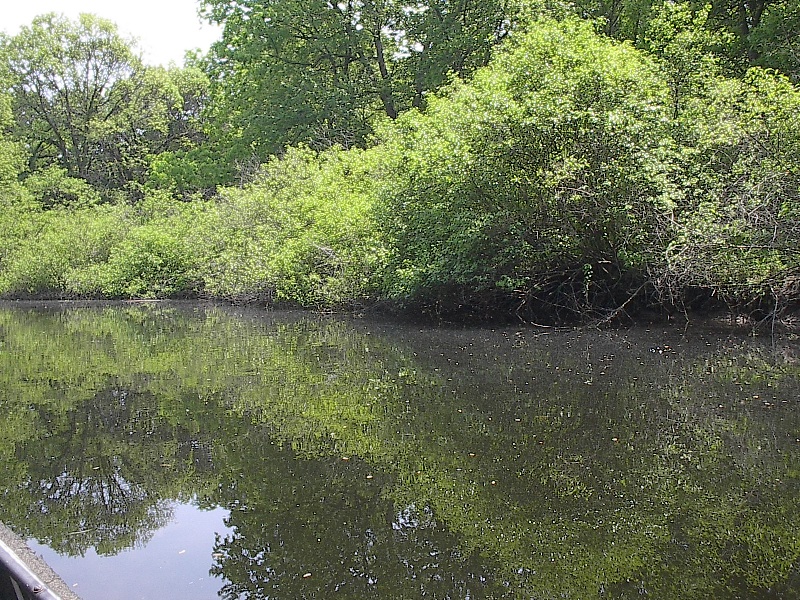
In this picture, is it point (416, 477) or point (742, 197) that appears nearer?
point (416, 477)

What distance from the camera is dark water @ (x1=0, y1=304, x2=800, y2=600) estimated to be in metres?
3.82

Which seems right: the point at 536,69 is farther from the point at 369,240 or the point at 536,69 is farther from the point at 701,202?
the point at 369,240

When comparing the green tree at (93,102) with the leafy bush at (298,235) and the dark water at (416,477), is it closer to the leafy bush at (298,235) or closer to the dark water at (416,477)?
the leafy bush at (298,235)

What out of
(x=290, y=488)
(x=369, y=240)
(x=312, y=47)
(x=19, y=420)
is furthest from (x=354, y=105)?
(x=290, y=488)

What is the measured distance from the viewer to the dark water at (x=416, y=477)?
3.82 m

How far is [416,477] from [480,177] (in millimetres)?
10155

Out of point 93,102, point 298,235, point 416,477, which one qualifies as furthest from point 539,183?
point 93,102

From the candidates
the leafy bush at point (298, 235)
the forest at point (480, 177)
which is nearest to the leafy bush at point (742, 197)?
the forest at point (480, 177)

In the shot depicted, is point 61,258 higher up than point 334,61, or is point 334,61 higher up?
point 334,61

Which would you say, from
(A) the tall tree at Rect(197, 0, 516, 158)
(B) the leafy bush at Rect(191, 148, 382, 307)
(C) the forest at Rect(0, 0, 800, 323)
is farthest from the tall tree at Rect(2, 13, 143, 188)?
(B) the leafy bush at Rect(191, 148, 382, 307)

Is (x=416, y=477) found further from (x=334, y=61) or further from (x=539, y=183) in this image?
(x=334, y=61)

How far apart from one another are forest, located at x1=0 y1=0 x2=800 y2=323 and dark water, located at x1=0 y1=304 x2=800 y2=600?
365 cm

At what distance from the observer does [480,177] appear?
48.1 ft

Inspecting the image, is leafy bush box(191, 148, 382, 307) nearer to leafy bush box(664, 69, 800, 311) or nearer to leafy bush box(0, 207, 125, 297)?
leafy bush box(0, 207, 125, 297)
